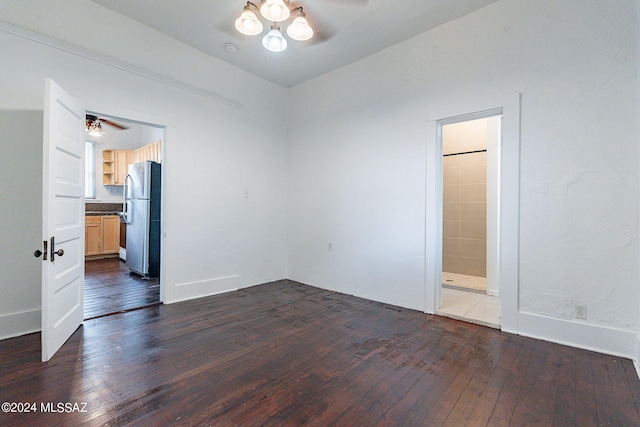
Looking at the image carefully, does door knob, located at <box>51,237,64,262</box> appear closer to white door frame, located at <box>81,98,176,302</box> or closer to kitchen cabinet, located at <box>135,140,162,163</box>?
white door frame, located at <box>81,98,176,302</box>

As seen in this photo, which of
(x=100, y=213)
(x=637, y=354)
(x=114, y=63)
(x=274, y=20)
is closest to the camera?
(x=637, y=354)

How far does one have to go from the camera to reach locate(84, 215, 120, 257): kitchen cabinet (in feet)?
21.1

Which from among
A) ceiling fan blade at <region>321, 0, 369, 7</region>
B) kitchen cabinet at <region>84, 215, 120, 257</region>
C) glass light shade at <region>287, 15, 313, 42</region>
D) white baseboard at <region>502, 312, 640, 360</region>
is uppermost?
ceiling fan blade at <region>321, 0, 369, 7</region>

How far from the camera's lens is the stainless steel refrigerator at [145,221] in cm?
489

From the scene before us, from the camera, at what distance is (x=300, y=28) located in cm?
277

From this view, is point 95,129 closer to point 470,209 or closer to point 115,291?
point 115,291

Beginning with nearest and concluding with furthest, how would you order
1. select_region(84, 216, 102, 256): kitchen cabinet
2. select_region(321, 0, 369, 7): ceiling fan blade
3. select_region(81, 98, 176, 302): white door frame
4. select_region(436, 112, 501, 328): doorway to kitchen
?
1. select_region(321, 0, 369, 7): ceiling fan blade
2. select_region(81, 98, 176, 302): white door frame
3. select_region(436, 112, 501, 328): doorway to kitchen
4. select_region(84, 216, 102, 256): kitchen cabinet

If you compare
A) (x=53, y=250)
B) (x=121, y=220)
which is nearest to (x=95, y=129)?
(x=121, y=220)

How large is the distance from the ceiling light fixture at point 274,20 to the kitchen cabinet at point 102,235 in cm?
592

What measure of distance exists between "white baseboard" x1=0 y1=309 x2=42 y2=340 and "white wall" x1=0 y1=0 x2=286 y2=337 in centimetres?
3

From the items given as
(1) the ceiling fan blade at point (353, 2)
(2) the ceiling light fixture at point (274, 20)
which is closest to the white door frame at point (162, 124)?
(2) the ceiling light fixture at point (274, 20)

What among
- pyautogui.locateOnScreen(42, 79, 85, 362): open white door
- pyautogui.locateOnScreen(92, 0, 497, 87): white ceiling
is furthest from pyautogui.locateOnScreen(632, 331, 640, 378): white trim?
pyautogui.locateOnScreen(42, 79, 85, 362): open white door

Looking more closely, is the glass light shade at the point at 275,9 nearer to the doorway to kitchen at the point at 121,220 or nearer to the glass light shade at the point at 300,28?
the glass light shade at the point at 300,28

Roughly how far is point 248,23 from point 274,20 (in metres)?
0.32
